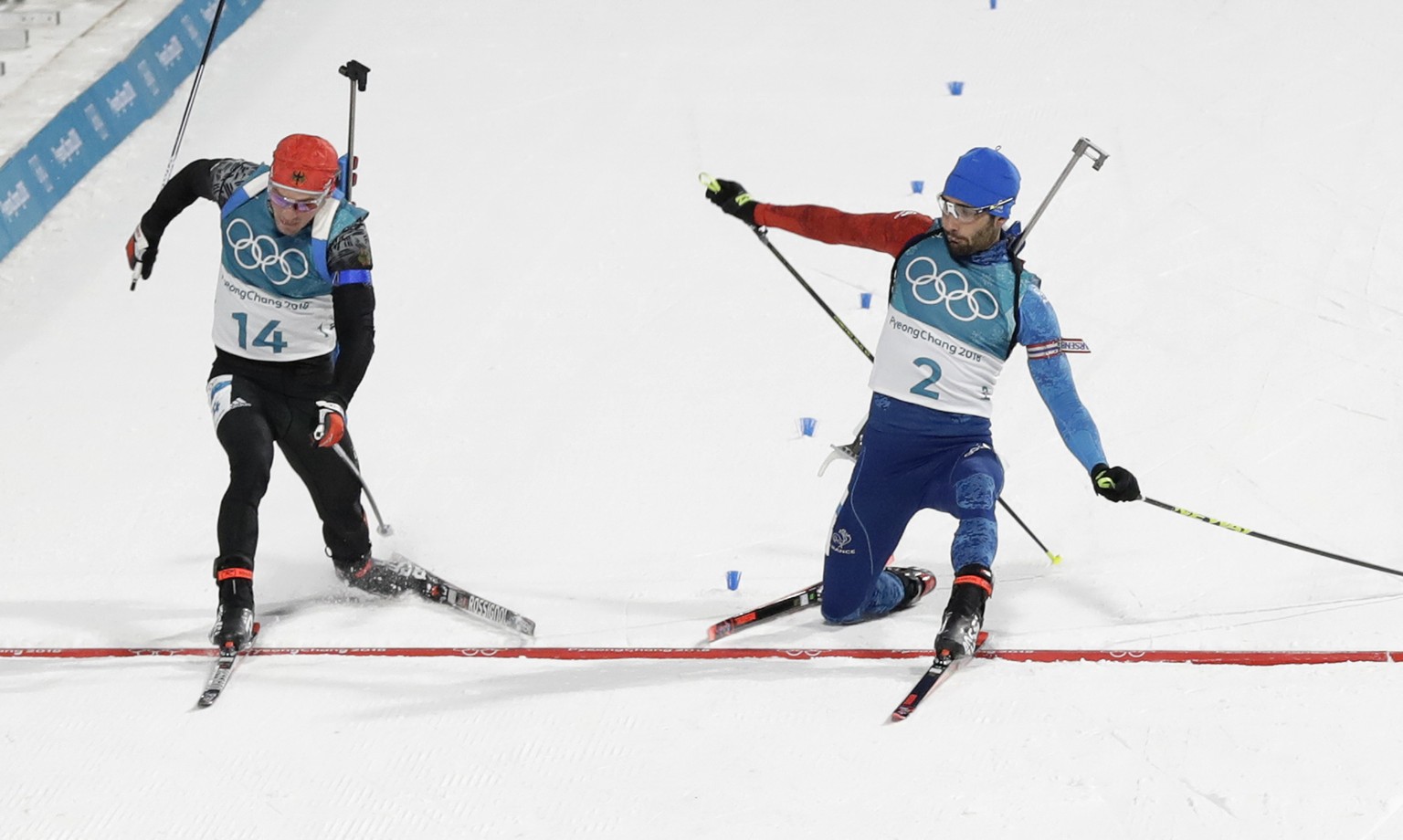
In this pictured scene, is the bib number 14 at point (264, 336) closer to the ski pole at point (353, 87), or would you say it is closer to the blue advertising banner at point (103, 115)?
the ski pole at point (353, 87)

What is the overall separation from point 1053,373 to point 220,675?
271cm

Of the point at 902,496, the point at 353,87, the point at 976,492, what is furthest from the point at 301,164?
the point at 976,492

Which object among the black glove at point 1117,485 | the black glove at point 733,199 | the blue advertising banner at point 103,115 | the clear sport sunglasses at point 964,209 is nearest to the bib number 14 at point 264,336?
the black glove at point 733,199

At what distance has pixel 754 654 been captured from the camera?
15.9 feet

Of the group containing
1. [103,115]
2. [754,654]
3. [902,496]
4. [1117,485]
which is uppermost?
[103,115]

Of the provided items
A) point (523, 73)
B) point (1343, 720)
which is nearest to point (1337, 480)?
point (1343, 720)

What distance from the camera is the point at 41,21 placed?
1125 cm

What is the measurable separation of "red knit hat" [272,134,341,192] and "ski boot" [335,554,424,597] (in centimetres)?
147

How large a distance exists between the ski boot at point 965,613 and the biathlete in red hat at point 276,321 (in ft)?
6.51

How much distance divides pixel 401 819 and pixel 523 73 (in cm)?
710

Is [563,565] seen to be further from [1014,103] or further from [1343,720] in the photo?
[1014,103]

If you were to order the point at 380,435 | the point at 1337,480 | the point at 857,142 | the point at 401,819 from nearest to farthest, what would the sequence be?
the point at 401,819 < the point at 1337,480 < the point at 380,435 < the point at 857,142

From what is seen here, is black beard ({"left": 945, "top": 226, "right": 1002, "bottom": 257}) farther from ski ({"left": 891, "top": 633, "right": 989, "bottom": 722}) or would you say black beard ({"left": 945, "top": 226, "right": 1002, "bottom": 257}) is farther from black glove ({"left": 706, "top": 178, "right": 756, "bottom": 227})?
ski ({"left": 891, "top": 633, "right": 989, "bottom": 722})

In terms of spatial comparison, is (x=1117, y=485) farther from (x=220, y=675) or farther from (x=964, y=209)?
(x=220, y=675)
